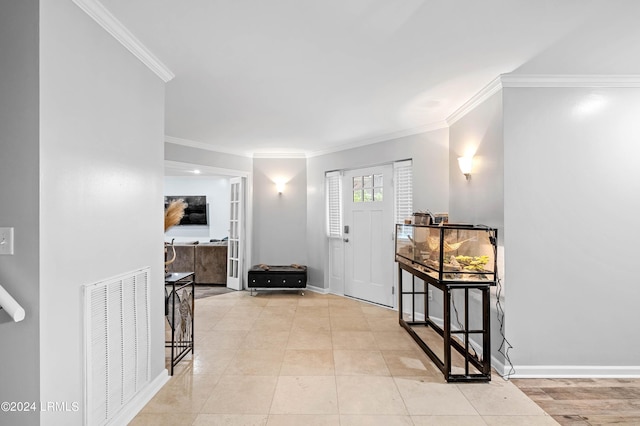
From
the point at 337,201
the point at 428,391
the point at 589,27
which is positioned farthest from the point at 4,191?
the point at 337,201

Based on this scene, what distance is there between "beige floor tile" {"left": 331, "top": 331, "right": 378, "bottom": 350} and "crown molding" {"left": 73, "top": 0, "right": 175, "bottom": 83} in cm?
295

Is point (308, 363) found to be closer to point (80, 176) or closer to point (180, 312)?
point (180, 312)

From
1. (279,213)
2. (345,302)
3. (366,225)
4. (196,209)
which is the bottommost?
(345,302)

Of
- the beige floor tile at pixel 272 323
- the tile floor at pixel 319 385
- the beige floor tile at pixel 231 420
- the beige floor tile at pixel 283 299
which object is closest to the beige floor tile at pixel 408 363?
the tile floor at pixel 319 385

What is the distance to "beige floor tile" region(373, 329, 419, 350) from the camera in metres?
3.25

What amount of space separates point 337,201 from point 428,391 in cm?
341

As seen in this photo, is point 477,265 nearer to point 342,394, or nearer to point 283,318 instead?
point 342,394

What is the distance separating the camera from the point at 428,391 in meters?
2.44

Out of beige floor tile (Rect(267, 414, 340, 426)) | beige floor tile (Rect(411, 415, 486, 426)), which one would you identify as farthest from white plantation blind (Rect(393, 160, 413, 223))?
beige floor tile (Rect(267, 414, 340, 426))

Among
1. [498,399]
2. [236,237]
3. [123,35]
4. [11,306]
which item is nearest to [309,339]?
[498,399]

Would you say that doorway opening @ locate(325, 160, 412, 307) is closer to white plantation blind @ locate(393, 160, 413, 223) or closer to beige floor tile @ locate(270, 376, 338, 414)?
white plantation blind @ locate(393, 160, 413, 223)

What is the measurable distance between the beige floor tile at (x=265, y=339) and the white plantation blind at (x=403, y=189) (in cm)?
223

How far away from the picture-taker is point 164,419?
6.82 ft

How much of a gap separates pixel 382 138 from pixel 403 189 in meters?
0.82
